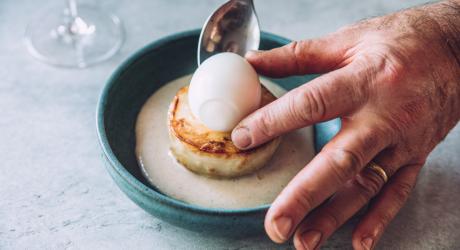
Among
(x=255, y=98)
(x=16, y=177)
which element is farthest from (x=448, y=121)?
(x=16, y=177)

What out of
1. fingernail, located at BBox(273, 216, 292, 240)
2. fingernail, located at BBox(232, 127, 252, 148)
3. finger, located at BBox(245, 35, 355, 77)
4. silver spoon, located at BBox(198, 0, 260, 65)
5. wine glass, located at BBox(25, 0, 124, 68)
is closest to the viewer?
fingernail, located at BBox(273, 216, 292, 240)

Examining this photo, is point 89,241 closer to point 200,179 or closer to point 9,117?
point 200,179

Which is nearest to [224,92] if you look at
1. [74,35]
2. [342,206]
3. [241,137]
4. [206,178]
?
[241,137]

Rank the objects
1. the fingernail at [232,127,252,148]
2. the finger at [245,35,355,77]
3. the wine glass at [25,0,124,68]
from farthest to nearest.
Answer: the wine glass at [25,0,124,68] < the finger at [245,35,355,77] < the fingernail at [232,127,252,148]

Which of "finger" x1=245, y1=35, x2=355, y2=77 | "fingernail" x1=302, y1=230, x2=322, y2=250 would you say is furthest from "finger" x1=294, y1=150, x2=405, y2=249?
"finger" x1=245, y1=35, x2=355, y2=77

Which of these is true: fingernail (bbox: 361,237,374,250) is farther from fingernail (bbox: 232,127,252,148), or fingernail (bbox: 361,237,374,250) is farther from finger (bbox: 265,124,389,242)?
fingernail (bbox: 232,127,252,148)

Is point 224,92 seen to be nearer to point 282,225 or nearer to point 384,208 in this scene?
point 282,225
